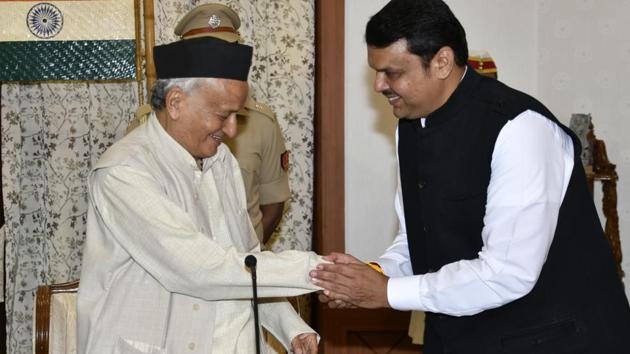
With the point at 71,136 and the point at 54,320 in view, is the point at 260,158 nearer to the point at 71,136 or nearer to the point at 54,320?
the point at 71,136

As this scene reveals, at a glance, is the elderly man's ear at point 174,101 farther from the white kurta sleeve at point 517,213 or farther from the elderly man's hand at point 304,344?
the white kurta sleeve at point 517,213

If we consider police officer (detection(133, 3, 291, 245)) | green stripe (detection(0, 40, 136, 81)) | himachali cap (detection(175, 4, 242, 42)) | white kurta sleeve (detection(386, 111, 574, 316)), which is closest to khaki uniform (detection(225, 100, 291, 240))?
police officer (detection(133, 3, 291, 245))

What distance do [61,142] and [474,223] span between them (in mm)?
2855

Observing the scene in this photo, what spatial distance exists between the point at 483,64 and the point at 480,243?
1841mm

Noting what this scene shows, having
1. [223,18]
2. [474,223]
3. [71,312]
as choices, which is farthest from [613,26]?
Result: [71,312]

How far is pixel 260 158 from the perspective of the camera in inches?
159

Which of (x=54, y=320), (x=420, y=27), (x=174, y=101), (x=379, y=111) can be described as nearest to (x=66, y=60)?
(x=379, y=111)

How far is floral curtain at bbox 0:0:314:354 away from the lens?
449cm

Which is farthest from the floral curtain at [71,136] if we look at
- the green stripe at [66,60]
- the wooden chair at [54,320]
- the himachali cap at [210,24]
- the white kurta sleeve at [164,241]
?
the white kurta sleeve at [164,241]

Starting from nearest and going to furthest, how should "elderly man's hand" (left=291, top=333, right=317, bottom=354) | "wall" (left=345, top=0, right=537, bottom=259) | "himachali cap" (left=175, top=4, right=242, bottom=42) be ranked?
"elderly man's hand" (left=291, top=333, right=317, bottom=354), "himachali cap" (left=175, top=4, right=242, bottom=42), "wall" (left=345, top=0, right=537, bottom=259)

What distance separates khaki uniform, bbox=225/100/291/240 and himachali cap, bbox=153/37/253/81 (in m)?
1.63

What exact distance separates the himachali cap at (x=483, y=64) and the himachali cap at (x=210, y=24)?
3.53 feet

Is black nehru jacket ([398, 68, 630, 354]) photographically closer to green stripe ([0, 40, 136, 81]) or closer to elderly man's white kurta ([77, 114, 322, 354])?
elderly man's white kurta ([77, 114, 322, 354])

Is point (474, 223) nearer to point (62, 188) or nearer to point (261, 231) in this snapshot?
point (261, 231)
